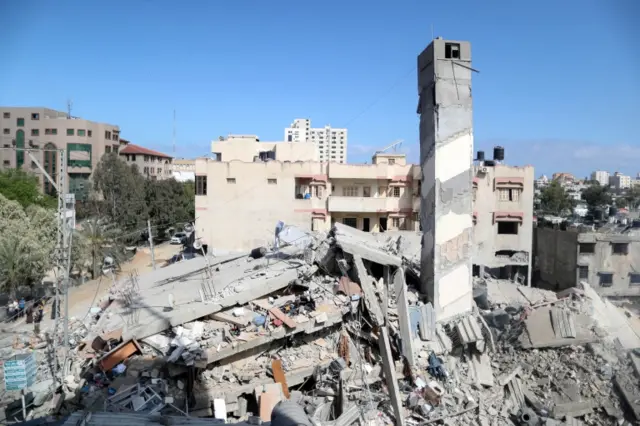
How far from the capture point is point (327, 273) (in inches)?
456

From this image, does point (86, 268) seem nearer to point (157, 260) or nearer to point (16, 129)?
point (157, 260)

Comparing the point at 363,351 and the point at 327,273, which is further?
the point at 327,273

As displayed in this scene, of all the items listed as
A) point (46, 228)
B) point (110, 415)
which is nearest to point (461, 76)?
point (110, 415)

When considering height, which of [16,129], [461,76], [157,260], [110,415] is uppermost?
[16,129]

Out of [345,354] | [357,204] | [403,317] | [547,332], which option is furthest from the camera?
[357,204]

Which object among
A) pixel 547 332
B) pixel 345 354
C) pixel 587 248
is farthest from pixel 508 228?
pixel 345 354

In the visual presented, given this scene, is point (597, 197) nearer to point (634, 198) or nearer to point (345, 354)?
point (634, 198)

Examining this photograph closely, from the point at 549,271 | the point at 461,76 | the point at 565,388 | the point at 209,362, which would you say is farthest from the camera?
the point at 549,271

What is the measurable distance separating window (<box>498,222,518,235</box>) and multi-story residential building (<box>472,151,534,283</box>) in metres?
0.14

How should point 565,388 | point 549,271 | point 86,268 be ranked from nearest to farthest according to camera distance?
1. point 565,388
2. point 86,268
3. point 549,271

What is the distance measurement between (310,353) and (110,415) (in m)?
5.40

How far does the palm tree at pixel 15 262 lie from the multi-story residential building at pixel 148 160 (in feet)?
118

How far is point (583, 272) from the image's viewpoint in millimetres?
25141

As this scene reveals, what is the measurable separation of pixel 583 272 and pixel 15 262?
91.5ft
